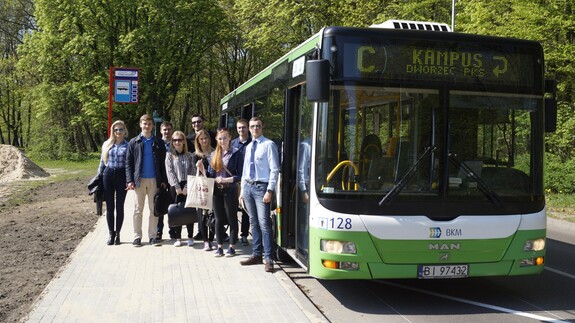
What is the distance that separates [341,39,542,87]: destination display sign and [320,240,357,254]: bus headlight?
168 cm

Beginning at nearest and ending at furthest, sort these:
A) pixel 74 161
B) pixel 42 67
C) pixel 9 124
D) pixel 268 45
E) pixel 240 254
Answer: pixel 240 254 < pixel 268 45 < pixel 42 67 < pixel 74 161 < pixel 9 124

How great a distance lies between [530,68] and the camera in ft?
19.9

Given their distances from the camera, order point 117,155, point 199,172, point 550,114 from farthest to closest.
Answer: point 117,155
point 199,172
point 550,114

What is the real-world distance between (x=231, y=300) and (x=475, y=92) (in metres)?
3.37

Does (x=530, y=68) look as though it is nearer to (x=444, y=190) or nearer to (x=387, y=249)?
(x=444, y=190)

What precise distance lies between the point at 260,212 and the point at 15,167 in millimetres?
21575

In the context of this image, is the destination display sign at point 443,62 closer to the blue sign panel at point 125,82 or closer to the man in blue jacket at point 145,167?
the man in blue jacket at point 145,167

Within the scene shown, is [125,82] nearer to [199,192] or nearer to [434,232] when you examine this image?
[199,192]

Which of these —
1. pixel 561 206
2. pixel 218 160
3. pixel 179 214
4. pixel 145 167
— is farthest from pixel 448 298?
pixel 561 206

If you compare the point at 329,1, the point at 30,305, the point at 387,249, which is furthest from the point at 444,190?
the point at 329,1

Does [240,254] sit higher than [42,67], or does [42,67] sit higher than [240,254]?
[42,67]

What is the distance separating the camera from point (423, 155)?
578 cm

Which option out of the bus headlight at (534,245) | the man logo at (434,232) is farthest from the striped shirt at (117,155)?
the bus headlight at (534,245)

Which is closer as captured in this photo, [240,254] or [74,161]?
[240,254]
